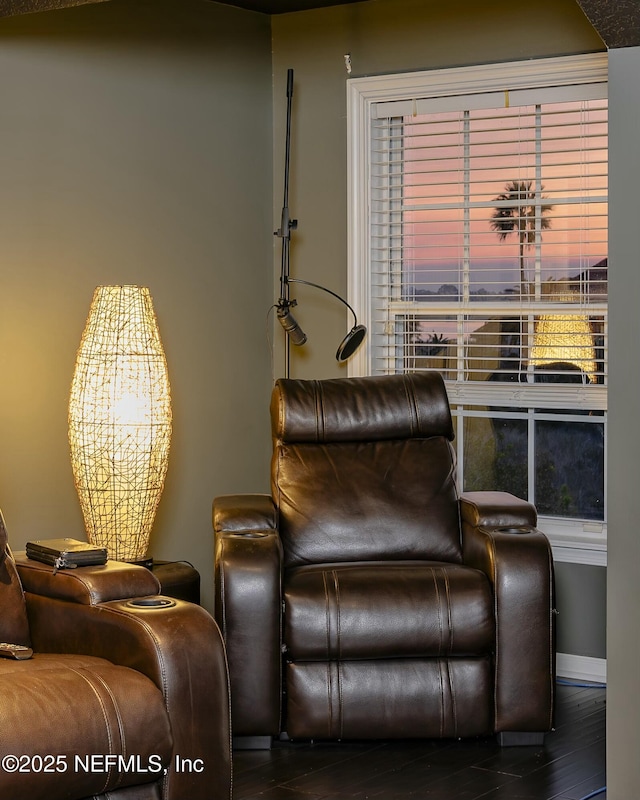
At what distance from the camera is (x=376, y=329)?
A: 470 cm

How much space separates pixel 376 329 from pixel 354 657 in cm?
175

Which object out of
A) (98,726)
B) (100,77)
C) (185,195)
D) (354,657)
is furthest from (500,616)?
(100,77)

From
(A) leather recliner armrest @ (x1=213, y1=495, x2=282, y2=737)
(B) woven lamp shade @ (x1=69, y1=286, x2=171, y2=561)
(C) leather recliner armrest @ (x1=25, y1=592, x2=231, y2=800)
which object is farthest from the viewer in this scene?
(B) woven lamp shade @ (x1=69, y1=286, x2=171, y2=561)

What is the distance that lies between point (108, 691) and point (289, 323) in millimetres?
2396

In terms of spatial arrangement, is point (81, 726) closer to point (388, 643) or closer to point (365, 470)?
point (388, 643)

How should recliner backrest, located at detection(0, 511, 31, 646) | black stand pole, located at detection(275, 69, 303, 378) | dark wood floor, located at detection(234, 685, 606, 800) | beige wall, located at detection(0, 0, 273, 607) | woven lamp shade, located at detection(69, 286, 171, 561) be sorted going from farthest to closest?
1. black stand pole, located at detection(275, 69, 303, 378)
2. beige wall, located at detection(0, 0, 273, 607)
3. woven lamp shade, located at detection(69, 286, 171, 561)
4. dark wood floor, located at detection(234, 685, 606, 800)
5. recliner backrest, located at detection(0, 511, 31, 646)

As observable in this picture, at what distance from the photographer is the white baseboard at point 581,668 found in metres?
4.14

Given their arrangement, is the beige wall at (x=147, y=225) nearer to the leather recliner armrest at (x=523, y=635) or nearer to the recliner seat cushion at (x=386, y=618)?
the recliner seat cushion at (x=386, y=618)

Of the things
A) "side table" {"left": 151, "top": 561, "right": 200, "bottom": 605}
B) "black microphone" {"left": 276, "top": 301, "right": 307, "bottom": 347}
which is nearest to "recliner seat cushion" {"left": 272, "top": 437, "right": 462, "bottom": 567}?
"side table" {"left": 151, "top": 561, "right": 200, "bottom": 605}

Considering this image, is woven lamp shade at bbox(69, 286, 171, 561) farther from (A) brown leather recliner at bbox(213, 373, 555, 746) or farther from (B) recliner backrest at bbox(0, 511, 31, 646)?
(B) recliner backrest at bbox(0, 511, 31, 646)

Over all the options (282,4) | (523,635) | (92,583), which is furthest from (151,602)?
(282,4)

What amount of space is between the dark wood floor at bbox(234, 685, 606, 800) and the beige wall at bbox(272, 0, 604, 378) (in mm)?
1843

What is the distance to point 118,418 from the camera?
11.9 feet

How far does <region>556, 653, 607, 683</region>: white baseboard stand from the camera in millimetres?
4141
